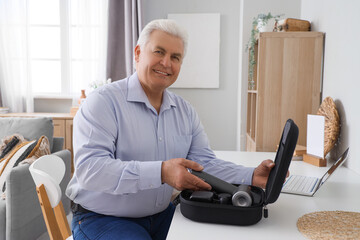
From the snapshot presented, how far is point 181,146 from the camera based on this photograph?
141 cm

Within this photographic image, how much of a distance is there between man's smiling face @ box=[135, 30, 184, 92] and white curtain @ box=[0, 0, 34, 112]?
10.0ft

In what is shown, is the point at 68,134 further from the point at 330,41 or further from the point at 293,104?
the point at 330,41

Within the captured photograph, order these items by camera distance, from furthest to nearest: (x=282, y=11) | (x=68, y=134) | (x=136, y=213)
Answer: (x=68, y=134)
(x=282, y=11)
(x=136, y=213)

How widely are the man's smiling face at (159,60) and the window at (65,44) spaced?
269cm

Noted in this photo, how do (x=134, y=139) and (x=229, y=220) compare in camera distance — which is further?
(x=134, y=139)

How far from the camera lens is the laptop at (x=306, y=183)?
127cm

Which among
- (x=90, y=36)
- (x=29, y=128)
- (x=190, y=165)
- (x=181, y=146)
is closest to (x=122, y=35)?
(x=90, y=36)

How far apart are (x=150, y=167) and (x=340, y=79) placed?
54.0 inches

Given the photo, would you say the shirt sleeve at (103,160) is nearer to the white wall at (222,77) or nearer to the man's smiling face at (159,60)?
the man's smiling face at (159,60)

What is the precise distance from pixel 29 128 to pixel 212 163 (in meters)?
1.71

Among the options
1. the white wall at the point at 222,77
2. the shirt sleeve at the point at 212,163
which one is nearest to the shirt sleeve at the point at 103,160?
the shirt sleeve at the point at 212,163

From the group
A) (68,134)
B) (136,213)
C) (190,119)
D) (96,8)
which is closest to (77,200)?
(136,213)

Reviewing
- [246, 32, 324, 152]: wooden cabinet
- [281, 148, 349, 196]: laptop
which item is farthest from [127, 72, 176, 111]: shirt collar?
[246, 32, 324, 152]: wooden cabinet

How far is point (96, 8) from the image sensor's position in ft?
12.8
